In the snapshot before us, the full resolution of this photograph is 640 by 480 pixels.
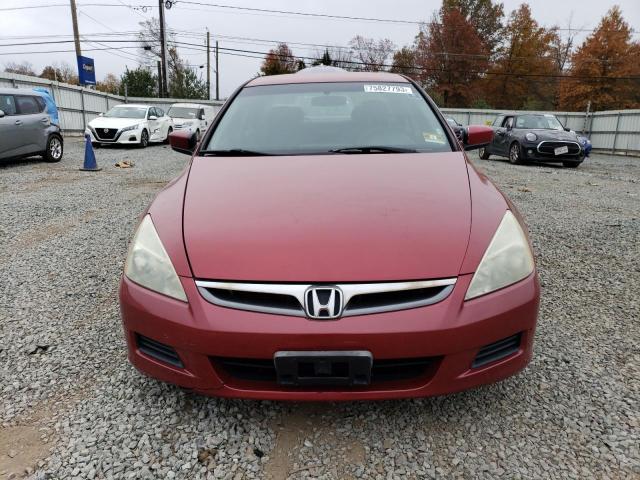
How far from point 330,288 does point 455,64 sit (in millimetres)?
40842

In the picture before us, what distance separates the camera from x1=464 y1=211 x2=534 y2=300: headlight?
5.38ft

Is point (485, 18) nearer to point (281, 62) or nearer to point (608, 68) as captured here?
point (608, 68)

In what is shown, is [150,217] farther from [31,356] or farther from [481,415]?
[481,415]

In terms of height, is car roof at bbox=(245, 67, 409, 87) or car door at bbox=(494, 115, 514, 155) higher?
car roof at bbox=(245, 67, 409, 87)

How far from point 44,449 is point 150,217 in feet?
3.11

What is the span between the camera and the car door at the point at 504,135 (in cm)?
1305

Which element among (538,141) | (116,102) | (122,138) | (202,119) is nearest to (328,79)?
(538,141)

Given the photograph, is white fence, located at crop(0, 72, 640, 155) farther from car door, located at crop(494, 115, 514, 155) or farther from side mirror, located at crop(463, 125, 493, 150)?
side mirror, located at crop(463, 125, 493, 150)

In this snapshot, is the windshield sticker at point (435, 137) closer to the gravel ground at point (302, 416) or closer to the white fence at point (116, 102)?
the gravel ground at point (302, 416)

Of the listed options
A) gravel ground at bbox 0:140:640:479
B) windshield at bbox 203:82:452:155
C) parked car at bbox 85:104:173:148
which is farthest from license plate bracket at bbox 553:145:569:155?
parked car at bbox 85:104:173:148

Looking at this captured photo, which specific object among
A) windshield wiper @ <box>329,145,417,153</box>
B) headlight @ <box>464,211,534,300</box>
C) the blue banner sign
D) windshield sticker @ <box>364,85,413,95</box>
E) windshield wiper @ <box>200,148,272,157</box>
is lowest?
headlight @ <box>464,211,534,300</box>

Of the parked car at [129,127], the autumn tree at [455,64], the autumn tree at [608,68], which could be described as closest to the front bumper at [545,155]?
the parked car at [129,127]

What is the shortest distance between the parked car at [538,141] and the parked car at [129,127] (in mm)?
10125

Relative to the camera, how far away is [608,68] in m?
32.3
